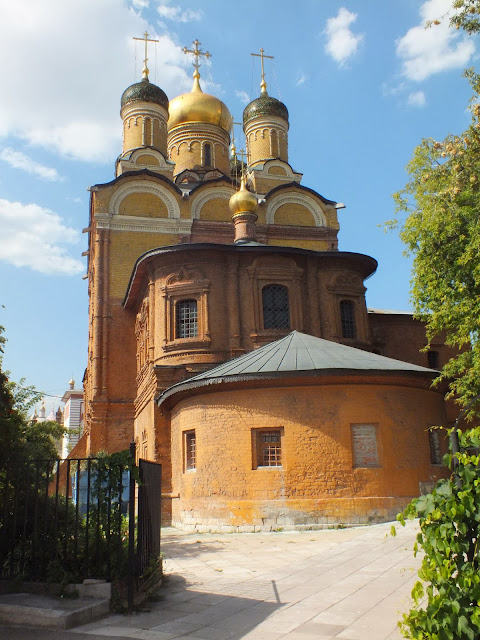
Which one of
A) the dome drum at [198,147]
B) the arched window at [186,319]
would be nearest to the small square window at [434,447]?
the arched window at [186,319]

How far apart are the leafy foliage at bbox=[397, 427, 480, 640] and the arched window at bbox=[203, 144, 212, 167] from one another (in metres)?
29.9

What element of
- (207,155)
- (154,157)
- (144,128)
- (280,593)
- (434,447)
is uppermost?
(207,155)

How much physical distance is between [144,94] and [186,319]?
48.5 ft

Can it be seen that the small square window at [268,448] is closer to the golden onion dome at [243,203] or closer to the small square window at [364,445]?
the small square window at [364,445]

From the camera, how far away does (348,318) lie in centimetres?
2095

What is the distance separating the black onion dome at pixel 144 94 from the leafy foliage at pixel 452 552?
28410 mm

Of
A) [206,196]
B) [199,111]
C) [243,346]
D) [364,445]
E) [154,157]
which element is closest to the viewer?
[364,445]

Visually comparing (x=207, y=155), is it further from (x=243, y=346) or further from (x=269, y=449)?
(x=269, y=449)

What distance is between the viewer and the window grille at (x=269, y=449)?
1366cm

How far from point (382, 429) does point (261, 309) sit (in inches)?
268

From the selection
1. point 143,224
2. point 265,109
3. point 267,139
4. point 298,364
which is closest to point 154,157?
point 143,224

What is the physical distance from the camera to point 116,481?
6.77 meters

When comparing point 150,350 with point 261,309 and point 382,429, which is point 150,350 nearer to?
point 261,309

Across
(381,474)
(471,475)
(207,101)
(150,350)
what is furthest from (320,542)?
(207,101)
